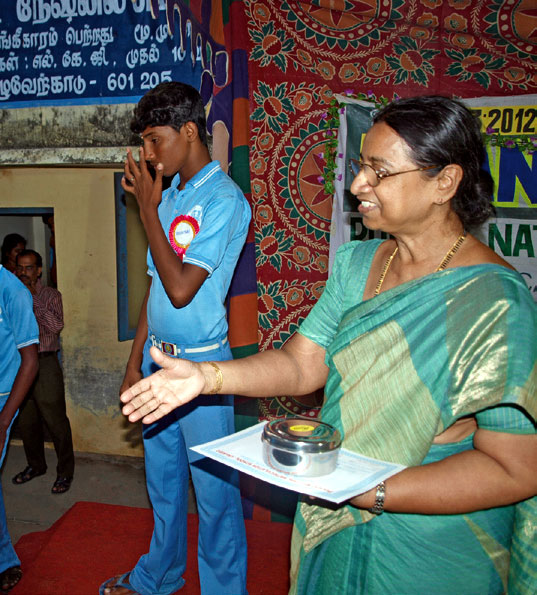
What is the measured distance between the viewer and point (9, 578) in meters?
2.56

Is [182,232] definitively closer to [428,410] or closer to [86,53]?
[428,410]

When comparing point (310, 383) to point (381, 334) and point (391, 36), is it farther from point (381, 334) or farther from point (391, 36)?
point (391, 36)

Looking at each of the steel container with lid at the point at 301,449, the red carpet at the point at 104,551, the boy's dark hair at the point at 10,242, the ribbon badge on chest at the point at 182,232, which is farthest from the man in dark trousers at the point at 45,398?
the steel container with lid at the point at 301,449

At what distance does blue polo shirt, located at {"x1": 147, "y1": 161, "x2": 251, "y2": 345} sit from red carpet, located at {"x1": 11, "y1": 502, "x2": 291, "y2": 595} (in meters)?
1.24

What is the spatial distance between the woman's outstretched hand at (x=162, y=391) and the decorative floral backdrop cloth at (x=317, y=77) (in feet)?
6.22

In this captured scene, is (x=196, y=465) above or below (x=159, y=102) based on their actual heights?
below

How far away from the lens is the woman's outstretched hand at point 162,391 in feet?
4.13

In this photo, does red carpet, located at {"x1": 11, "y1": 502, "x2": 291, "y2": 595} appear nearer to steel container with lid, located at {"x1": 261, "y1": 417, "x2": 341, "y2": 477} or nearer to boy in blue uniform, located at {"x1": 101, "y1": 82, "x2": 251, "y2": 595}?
boy in blue uniform, located at {"x1": 101, "y1": 82, "x2": 251, "y2": 595}

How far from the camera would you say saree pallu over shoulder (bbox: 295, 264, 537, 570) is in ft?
3.63

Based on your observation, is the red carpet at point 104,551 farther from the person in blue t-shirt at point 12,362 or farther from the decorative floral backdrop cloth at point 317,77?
the decorative floral backdrop cloth at point 317,77

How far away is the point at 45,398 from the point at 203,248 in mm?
2562

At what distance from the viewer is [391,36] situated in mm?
2850

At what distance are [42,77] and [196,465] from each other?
2.43m

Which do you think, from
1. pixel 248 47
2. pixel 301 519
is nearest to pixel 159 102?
pixel 248 47
